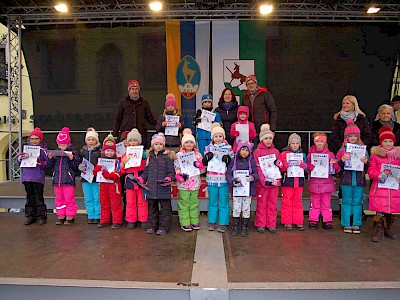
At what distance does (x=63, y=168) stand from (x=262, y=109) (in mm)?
3333

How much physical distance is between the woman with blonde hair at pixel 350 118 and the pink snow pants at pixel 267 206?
54.3 inches

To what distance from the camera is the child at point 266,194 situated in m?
4.72

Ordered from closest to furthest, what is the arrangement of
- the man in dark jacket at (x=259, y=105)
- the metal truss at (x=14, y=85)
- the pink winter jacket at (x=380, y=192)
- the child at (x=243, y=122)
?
the pink winter jacket at (x=380, y=192)
the child at (x=243, y=122)
the man in dark jacket at (x=259, y=105)
the metal truss at (x=14, y=85)

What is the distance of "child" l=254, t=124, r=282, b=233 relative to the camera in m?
4.72

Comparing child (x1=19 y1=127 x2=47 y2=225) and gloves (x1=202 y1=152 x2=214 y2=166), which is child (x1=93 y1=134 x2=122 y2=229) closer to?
child (x1=19 y1=127 x2=47 y2=225)

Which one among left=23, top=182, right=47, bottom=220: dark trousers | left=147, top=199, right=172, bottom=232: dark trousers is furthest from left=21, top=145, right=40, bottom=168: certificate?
left=147, top=199, right=172, bottom=232: dark trousers

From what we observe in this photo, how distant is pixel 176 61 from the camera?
8.12 meters

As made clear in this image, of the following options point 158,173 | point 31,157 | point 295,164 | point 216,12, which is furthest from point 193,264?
point 216,12

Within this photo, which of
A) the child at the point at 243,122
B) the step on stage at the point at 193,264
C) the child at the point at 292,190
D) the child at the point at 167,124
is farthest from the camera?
the child at the point at 167,124

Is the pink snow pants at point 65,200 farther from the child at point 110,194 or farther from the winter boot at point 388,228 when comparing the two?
the winter boot at point 388,228

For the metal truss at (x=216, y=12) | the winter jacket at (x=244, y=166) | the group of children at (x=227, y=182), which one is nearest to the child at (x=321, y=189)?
the group of children at (x=227, y=182)

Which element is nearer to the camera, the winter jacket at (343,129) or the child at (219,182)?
the child at (219,182)

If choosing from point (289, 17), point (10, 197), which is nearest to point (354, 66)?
point (289, 17)

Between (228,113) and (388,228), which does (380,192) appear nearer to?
(388,228)
